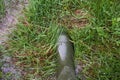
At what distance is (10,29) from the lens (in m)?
3.38

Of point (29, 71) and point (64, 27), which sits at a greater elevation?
point (64, 27)

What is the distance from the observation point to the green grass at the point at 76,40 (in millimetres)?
2912

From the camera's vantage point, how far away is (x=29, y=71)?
3.02 metres

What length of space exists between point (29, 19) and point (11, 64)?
0.60 m

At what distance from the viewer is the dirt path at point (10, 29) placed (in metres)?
2.99

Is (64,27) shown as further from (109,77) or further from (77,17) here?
(109,77)

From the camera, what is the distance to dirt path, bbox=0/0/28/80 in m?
2.99

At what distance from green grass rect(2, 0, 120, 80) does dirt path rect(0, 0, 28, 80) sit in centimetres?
8

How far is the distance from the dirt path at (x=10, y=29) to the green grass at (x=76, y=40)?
77 millimetres

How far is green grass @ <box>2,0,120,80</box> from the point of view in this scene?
291 cm

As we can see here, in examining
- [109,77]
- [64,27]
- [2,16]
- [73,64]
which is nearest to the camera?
[109,77]

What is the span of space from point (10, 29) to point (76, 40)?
0.81 m

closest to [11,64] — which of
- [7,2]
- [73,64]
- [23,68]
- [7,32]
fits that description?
[23,68]

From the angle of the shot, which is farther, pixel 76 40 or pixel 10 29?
pixel 10 29
